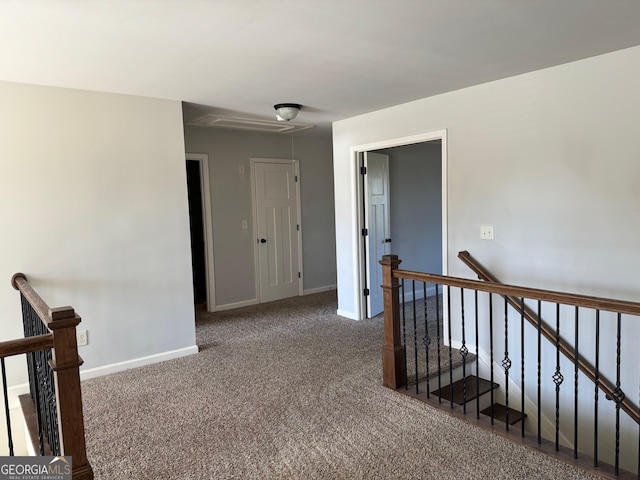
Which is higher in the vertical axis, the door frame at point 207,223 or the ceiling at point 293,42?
the ceiling at point 293,42

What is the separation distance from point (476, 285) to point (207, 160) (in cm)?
370

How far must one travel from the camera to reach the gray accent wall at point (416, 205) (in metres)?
5.65

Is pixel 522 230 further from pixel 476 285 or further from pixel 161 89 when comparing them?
pixel 161 89

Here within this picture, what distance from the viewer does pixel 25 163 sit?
318cm

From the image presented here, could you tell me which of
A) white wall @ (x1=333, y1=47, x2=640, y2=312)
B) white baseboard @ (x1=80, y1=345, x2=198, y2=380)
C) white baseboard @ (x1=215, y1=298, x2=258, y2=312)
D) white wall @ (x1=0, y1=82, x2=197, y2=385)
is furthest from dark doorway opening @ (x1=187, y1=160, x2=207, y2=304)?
white wall @ (x1=333, y1=47, x2=640, y2=312)

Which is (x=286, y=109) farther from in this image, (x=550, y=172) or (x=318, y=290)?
(x=318, y=290)

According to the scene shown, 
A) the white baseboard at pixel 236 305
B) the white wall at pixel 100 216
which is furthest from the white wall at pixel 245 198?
the white wall at pixel 100 216

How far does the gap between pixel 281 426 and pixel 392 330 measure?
38.7 inches

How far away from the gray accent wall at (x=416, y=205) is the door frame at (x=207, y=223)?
7.10 ft

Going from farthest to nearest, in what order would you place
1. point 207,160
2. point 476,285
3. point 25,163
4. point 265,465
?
point 207,160 → point 25,163 → point 476,285 → point 265,465

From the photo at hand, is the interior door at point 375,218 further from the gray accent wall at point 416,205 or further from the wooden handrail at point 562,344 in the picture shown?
the wooden handrail at point 562,344

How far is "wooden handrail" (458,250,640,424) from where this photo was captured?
2910mm

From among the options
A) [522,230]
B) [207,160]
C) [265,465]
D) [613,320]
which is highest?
[207,160]

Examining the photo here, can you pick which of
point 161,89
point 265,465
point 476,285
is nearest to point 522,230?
point 476,285
